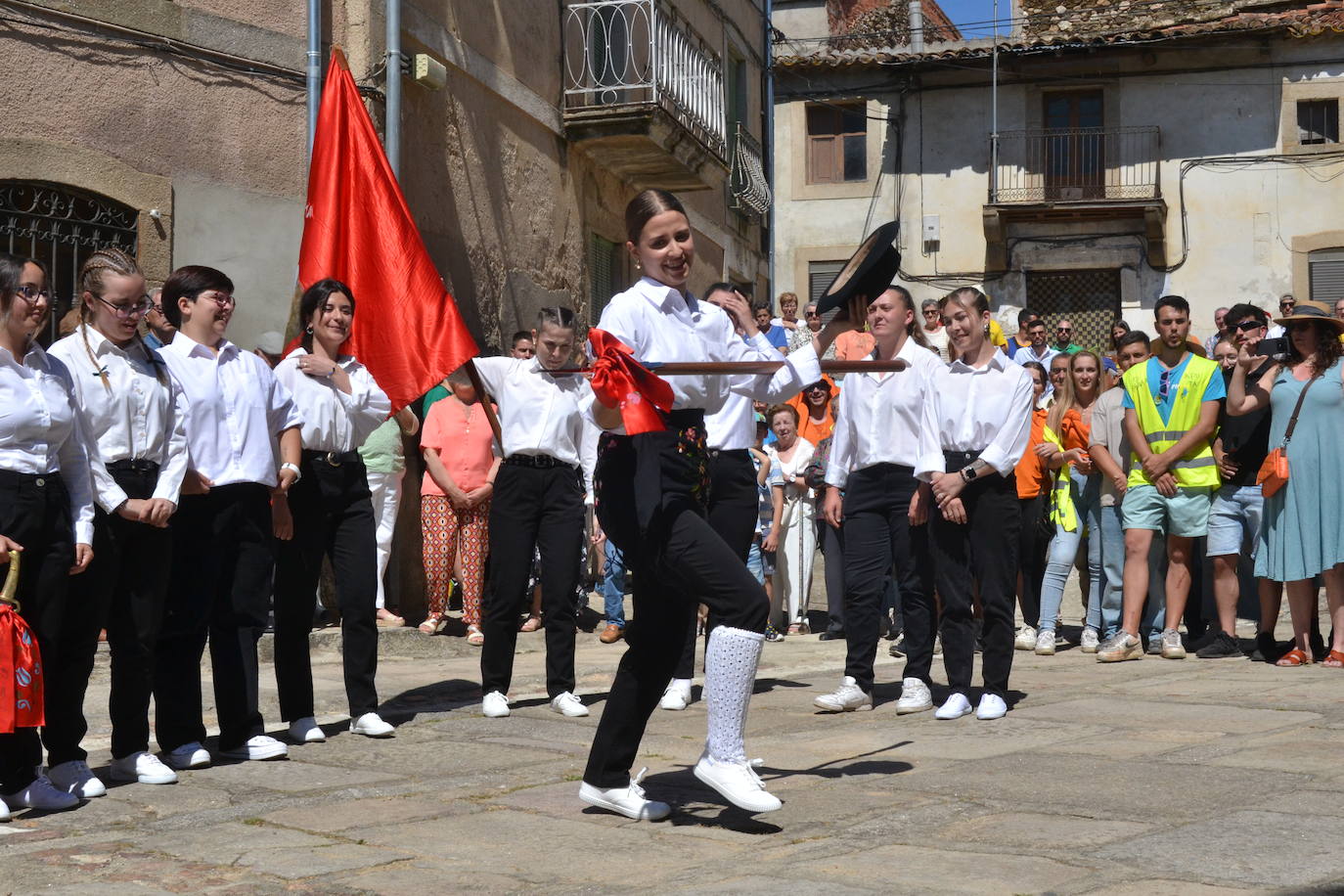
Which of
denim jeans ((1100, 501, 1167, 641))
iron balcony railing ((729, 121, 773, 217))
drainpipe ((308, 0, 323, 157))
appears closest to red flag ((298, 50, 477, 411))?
drainpipe ((308, 0, 323, 157))

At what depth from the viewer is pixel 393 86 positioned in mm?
11609

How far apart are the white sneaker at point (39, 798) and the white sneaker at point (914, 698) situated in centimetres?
366

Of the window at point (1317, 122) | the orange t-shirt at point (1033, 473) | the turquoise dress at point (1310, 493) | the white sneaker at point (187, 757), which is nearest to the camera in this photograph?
the white sneaker at point (187, 757)

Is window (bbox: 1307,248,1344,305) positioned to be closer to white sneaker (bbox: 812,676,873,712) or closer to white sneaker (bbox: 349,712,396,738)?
white sneaker (bbox: 812,676,873,712)

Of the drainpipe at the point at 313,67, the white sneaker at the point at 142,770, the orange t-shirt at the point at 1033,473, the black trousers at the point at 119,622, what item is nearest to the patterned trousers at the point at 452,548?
the drainpipe at the point at 313,67

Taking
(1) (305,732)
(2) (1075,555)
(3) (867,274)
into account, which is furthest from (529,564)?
(2) (1075,555)

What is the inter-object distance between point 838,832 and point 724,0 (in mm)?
17499

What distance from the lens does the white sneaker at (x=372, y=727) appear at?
6672mm

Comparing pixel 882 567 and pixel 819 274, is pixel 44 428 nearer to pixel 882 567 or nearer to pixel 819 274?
pixel 882 567

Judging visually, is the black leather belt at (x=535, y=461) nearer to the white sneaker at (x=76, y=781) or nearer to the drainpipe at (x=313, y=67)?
the white sneaker at (x=76, y=781)

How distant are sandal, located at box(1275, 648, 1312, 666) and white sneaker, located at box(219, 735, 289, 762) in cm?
586

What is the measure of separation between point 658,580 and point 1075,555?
638 centimetres

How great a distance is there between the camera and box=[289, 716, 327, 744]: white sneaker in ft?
21.8

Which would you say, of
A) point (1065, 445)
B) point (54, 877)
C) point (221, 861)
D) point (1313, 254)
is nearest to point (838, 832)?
point (221, 861)
